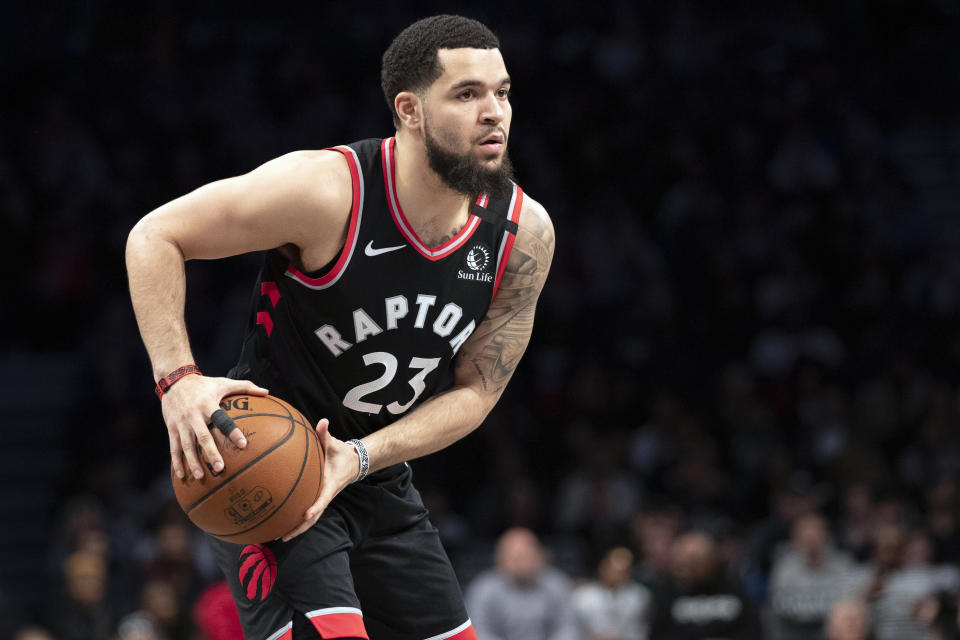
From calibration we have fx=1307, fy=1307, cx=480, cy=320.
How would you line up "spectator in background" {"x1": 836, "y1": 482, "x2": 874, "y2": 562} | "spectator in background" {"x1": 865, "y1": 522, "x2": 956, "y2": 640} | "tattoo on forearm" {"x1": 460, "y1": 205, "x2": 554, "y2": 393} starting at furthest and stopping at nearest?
"spectator in background" {"x1": 836, "y1": 482, "x2": 874, "y2": 562}, "spectator in background" {"x1": 865, "y1": 522, "x2": 956, "y2": 640}, "tattoo on forearm" {"x1": 460, "y1": 205, "x2": 554, "y2": 393}

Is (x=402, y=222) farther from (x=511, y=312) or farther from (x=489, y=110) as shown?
(x=511, y=312)

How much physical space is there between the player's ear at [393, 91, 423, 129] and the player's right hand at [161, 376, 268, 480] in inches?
36.9

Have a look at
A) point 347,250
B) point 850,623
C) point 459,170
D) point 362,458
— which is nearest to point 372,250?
point 347,250

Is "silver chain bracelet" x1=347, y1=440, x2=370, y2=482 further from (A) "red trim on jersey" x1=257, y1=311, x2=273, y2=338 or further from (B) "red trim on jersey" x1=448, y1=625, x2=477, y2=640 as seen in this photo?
(B) "red trim on jersey" x1=448, y1=625, x2=477, y2=640

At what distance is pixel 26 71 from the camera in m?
13.6

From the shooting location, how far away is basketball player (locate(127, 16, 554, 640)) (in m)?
3.36

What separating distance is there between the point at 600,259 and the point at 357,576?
8.87 meters

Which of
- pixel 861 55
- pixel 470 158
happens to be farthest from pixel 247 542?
pixel 861 55

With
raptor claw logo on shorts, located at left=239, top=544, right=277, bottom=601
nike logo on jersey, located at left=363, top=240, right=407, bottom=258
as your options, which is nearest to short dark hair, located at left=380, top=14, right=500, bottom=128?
nike logo on jersey, located at left=363, top=240, right=407, bottom=258

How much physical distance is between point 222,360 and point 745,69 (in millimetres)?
6557

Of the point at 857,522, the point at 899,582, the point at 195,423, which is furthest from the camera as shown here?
the point at 857,522

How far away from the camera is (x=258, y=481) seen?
319cm

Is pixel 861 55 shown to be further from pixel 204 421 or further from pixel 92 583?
pixel 204 421

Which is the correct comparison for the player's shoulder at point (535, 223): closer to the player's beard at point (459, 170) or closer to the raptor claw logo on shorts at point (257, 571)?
the player's beard at point (459, 170)
